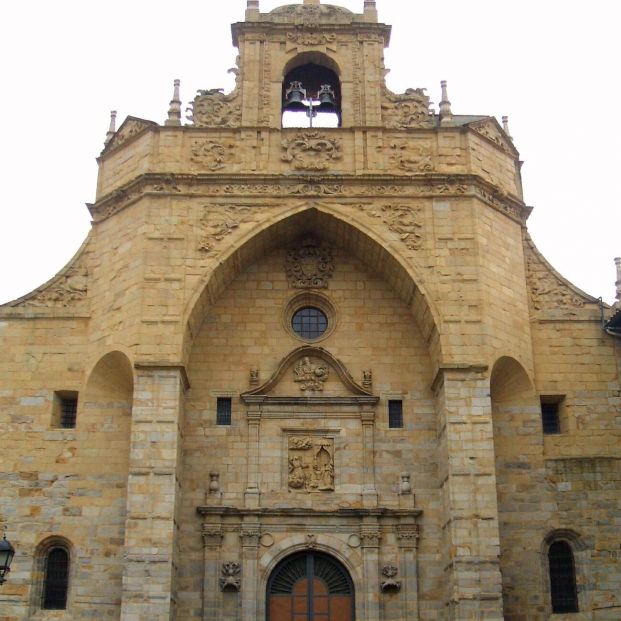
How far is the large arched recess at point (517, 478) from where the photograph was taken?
1823cm

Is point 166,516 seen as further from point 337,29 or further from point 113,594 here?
point 337,29

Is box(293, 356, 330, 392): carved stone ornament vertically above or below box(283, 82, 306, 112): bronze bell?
below

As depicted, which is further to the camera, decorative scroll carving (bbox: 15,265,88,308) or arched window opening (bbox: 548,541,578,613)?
decorative scroll carving (bbox: 15,265,88,308)

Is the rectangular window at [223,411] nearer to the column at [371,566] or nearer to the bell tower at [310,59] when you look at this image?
the column at [371,566]

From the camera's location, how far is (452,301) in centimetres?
1909

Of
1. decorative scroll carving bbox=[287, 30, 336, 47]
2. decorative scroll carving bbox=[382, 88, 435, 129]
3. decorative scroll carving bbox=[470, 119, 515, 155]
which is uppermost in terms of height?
decorative scroll carving bbox=[287, 30, 336, 47]

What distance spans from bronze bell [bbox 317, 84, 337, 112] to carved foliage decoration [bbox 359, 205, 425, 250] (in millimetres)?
3563

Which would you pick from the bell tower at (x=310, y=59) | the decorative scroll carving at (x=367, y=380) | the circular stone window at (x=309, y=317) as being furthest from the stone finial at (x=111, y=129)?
the decorative scroll carving at (x=367, y=380)

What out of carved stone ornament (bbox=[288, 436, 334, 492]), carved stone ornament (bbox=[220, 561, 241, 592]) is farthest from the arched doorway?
carved stone ornament (bbox=[288, 436, 334, 492])

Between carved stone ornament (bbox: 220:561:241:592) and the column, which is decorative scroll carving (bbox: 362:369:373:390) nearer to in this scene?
the column

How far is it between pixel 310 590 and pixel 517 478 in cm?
468

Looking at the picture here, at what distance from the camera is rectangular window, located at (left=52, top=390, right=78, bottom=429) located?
19.5m

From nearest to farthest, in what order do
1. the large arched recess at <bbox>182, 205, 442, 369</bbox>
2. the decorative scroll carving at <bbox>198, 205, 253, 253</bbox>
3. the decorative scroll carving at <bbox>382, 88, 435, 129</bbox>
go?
the large arched recess at <bbox>182, 205, 442, 369</bbox>
the decorative scroll carving at <bbox>198, 205, 253, 253</bbox>
the decorative scroll carving at <bbox>382, 88, 435, 129</bbox>

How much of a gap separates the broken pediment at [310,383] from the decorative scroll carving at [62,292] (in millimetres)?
4216
